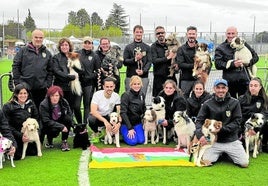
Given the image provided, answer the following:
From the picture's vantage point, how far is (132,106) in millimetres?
7207

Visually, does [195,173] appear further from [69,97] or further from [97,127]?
[69,97]

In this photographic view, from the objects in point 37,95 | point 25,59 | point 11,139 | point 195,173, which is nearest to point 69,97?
point 37,95

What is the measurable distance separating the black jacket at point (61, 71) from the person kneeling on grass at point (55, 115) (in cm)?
52

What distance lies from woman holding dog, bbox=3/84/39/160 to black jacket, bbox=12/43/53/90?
1.54 ft

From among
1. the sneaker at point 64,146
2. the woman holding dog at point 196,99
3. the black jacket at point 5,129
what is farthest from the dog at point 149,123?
the black jacket at point 5,129

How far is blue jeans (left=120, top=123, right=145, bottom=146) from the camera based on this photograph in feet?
22.9

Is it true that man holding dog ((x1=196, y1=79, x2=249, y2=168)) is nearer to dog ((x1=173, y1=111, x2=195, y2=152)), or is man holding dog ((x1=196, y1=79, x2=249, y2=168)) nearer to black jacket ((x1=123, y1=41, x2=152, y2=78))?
dog ((x1=173, y1=111, x2=195, y2=152))

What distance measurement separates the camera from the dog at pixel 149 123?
690 centimetres

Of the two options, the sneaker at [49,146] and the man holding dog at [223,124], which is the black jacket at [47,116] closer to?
the sneaker at [49,146]

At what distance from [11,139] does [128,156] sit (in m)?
1.81

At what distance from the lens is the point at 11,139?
18.8 ft

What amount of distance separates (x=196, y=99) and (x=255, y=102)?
1030 millimetres

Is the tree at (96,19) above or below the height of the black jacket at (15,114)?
above

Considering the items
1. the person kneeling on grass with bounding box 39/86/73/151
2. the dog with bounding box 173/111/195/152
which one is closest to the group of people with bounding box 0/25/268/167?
the person kneeling on grass with bounding box 39/86/73/151
